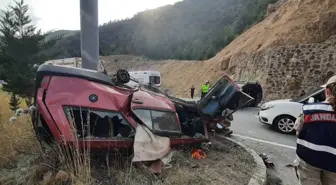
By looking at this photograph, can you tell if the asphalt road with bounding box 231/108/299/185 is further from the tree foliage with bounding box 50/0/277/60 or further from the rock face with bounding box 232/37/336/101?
the tree foliage with bounding box 50/0/277/60

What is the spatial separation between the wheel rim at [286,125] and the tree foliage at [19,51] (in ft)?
26.2

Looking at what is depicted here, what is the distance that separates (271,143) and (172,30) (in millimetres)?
60899

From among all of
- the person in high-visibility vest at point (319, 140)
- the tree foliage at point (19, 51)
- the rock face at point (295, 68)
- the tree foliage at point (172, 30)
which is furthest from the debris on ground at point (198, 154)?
the tree foliage at point (172, 30)

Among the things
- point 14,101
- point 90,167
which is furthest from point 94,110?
point 14,101

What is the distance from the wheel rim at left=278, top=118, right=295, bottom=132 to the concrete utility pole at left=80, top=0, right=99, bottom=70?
5.61 metres

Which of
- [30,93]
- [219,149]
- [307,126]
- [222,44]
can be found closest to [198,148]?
[219,149]

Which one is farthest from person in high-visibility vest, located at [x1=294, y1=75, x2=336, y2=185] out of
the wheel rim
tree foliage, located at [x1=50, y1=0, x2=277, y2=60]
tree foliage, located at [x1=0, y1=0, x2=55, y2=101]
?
tree foliage, located at [x1=50, y1=0, x2=277, y2=60]

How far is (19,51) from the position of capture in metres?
10.2

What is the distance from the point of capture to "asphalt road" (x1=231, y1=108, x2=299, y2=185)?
525 centimetres

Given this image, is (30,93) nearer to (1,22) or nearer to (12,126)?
(1,22)

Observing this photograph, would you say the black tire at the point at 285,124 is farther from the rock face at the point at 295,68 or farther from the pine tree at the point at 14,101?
the pine tree at the point at 14,101

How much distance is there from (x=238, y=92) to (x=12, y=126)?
4.00 metres

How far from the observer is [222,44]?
128 feet

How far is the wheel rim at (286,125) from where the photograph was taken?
8406mm
